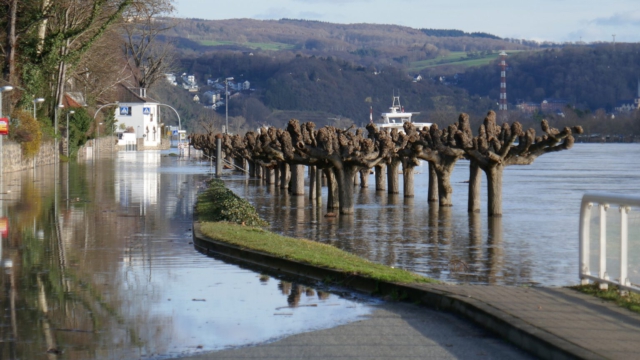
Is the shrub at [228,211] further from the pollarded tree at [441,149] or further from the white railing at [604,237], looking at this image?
the white railing at [604,237]

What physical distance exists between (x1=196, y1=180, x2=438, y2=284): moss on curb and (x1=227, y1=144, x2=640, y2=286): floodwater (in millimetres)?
1521

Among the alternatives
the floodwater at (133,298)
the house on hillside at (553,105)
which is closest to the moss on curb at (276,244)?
the floodwater at (133,298)

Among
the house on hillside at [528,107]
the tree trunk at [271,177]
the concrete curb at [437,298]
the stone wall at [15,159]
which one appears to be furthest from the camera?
the house on hillside at [528,107]

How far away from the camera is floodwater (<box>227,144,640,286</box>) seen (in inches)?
659

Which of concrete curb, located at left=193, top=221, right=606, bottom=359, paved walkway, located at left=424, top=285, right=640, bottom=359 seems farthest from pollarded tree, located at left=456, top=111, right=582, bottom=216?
paved walkway, located at left=424, top=285, right=640, bottom=359

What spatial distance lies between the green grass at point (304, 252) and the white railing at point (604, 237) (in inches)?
85.4

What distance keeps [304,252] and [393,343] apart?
6613mm

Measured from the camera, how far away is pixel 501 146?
1170 inches

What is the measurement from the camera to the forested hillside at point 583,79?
188375mm

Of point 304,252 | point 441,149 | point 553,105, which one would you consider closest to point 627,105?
point 553,105

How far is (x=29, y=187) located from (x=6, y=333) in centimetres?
2741

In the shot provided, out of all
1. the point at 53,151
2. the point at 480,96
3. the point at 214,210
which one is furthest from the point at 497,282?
the point at 480,96

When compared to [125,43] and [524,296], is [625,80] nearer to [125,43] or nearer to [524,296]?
[125,43]

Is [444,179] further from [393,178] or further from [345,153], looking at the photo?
[393,178]
